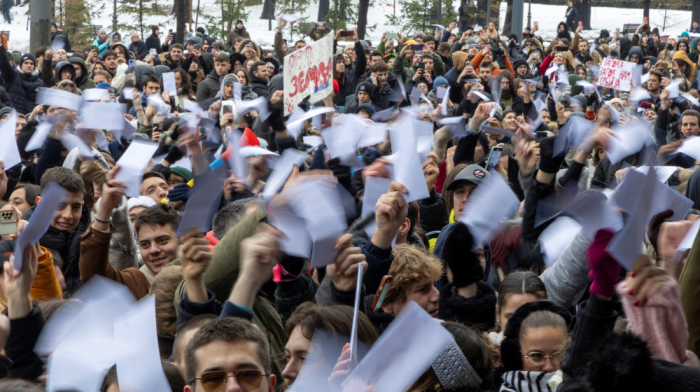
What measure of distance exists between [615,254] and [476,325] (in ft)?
4.49

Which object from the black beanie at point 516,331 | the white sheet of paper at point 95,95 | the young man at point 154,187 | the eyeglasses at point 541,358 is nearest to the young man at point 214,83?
the white sheet of paper at point 95,95

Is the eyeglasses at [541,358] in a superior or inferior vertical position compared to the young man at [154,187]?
inferior

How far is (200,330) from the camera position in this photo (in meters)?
2.41

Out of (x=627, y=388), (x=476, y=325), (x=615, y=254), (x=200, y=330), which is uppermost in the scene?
(x=615, y=254)

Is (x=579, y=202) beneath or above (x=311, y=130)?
above

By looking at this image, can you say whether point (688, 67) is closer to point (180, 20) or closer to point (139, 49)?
point (180, 20)

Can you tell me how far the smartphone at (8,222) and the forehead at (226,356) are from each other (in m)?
1.75

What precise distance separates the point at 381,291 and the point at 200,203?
842mm

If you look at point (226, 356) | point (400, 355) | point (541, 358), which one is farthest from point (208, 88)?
point (400, 355)

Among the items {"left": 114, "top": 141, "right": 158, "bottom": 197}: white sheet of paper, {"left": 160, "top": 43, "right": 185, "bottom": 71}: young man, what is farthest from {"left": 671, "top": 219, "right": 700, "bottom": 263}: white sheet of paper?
{"left": 160, "top": 43, "right": 185, "bottom": 71}: young man

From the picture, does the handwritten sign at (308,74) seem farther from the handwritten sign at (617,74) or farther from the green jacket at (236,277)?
the handwritten sign at (617,74)

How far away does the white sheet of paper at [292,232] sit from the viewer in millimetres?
2551

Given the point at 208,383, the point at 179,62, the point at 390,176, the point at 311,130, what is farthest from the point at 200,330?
the point at 179,62

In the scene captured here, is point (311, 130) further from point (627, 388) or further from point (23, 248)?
point (627, 388)
